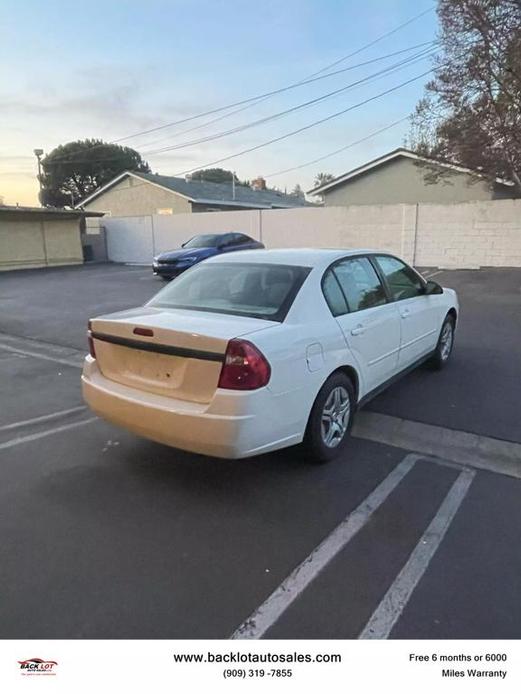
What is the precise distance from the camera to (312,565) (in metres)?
2.39

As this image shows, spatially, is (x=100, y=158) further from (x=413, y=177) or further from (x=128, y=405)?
(x=128, y=405)

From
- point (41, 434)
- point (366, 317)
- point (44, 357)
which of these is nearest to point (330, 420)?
point (366, 317)

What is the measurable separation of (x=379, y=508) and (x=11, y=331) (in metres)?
8.02

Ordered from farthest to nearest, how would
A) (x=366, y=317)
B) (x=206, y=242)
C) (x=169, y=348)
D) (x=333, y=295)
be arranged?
(x=206, y=242) → (x=366, y=317) → (x=333, y=295) → (x=169, y=348)

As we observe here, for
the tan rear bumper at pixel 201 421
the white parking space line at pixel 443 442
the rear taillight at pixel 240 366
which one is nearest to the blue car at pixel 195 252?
the white parking space line at pixel 443 442

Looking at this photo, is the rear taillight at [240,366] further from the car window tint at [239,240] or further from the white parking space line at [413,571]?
the car window tint at [239,240]

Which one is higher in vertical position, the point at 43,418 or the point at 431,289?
the point at 431,289

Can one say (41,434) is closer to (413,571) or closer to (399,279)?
(413,571)

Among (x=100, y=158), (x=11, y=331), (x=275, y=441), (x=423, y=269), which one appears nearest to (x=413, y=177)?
(x=423, y=269)

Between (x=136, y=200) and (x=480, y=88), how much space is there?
81.4 feet

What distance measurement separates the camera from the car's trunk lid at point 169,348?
281 centimetres
